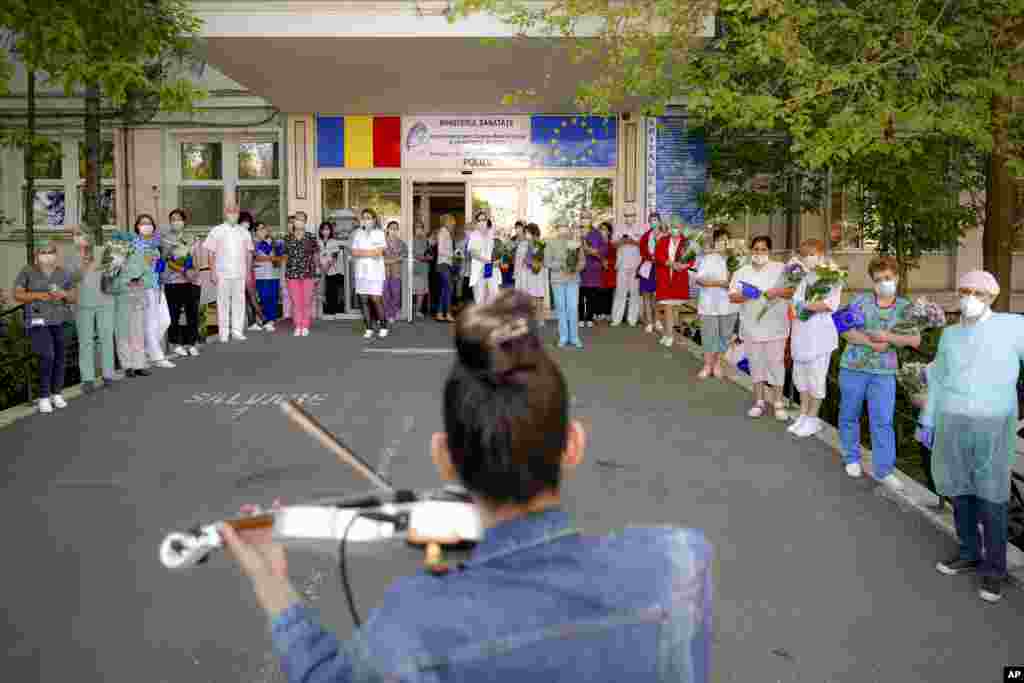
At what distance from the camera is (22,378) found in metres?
14.5

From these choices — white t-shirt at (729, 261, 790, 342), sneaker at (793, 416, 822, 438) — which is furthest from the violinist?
white t-shirt at (729, 261, 790, 342)

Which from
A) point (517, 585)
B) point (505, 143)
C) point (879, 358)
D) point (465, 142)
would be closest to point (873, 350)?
point (879, 358)

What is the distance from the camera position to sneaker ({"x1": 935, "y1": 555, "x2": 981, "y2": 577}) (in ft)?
19.9

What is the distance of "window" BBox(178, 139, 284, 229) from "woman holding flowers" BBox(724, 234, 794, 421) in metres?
14.9

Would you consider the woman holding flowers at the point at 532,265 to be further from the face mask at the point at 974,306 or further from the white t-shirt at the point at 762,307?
the face mask at the point at 974,306

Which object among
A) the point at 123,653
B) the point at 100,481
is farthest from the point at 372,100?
the point at 123,653

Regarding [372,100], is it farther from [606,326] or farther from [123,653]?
[123,653]

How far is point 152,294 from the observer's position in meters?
13.4

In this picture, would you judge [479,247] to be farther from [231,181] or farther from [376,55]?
[231,181]

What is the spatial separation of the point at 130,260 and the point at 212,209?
11.5 meters

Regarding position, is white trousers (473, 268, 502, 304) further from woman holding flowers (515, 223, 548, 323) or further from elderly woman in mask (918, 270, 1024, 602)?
elderly woman in mask (918, 270, 1024, 602)

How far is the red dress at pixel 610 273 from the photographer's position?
20.0 m

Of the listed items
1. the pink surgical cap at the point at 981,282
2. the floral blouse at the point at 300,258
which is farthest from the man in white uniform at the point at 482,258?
the pink surgical cap at the point at 981,282

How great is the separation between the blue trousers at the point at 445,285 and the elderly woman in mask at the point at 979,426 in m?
15.3
